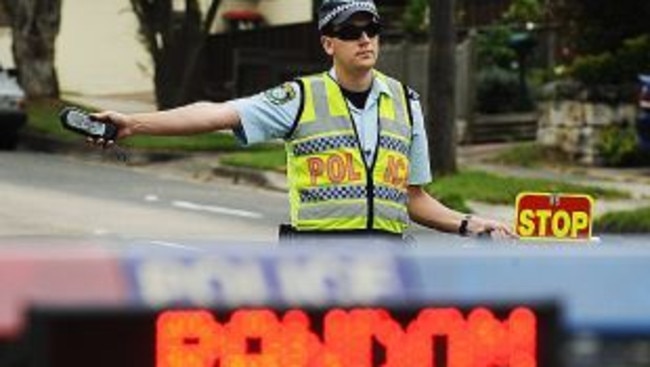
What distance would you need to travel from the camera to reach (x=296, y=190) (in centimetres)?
468

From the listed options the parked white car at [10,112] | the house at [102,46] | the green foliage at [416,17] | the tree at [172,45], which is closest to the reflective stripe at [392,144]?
the parked white car at [10,112]

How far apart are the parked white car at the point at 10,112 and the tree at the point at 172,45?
2.84 metres

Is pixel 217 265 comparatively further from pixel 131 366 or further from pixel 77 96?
pixel 77 96

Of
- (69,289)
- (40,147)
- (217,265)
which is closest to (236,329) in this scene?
(217,265)

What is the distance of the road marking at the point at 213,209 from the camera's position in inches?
679

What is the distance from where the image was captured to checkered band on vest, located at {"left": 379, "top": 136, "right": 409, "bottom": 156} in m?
4.63

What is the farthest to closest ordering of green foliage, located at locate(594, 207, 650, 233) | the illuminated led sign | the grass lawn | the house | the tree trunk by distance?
1. the house
2. the tree trunk
3. the grass lawn
4. green foliage, located at locate(594, 207, 650, 233)
5. the illuminated led sign

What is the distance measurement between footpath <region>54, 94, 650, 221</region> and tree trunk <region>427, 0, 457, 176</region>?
141 centimetres

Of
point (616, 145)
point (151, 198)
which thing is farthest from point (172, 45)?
point (151, 198)

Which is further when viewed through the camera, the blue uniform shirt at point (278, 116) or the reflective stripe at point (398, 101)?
the reflective stripe at point (398, 101)

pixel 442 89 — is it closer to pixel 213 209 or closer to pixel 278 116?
pixel 213 209

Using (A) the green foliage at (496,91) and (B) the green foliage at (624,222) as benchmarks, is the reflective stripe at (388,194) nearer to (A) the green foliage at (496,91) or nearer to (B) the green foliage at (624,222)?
(B) the green foliage at (624,222)

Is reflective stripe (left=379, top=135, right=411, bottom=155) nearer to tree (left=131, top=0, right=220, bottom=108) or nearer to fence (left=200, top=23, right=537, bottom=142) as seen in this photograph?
fence (left=200, top=23, right=537, bottom=142)

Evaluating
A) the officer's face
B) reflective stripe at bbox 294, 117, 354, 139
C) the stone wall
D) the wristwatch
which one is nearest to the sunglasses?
the officer's face
